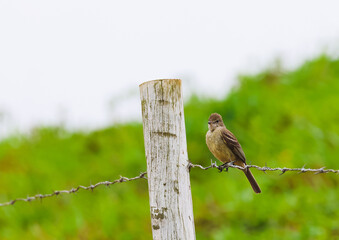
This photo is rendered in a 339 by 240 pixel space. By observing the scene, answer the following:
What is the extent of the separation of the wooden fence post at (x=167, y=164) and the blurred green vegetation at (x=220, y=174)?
3.40 meters

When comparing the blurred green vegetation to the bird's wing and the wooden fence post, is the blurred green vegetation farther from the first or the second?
the wooden fence post

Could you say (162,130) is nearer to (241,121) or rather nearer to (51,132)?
(241,121)

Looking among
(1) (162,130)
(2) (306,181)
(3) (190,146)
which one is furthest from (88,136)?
(1) (162,130)

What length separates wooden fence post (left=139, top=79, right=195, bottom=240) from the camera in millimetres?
2900

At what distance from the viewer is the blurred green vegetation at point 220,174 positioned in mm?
6727

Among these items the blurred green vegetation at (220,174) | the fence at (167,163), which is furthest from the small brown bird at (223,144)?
the blurred green vegetation at (220,174)

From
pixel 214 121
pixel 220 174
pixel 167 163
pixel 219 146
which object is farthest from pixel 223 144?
pixel 220 174

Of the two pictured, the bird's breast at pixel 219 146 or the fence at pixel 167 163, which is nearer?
the fence at pixel 167 163

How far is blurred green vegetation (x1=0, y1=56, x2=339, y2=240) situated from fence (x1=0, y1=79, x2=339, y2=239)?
11.2 feet

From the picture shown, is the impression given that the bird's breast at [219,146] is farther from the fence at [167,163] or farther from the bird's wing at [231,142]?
the fence at [167,163]

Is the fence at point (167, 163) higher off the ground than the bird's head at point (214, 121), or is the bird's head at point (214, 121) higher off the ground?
the bird's head at point (214, 121)

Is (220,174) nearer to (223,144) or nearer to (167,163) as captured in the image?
(223,144)

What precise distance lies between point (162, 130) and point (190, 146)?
5984mm

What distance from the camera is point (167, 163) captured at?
2.92 m
